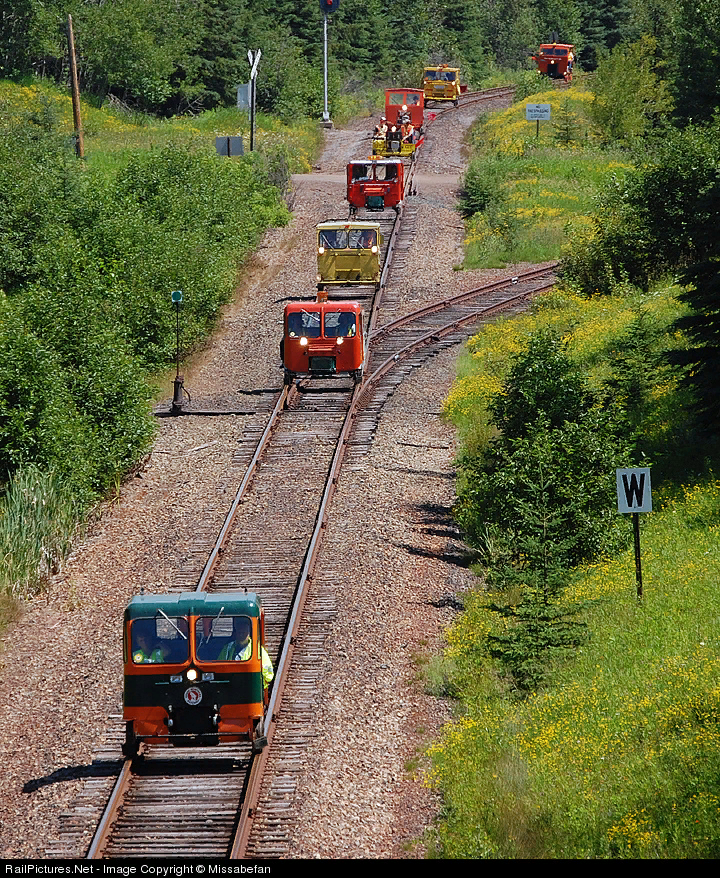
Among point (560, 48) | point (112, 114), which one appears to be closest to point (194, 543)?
point (112, 114)

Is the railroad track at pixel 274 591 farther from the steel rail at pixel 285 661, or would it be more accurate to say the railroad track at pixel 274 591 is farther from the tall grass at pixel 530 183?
the tall grass at pixel 530 183

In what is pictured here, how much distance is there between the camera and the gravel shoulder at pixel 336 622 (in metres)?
13.5

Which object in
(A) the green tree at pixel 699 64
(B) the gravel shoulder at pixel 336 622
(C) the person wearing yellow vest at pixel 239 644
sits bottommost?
(B) the gravel shoulder at pixel 336 622

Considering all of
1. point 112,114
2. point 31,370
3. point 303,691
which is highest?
point 112,114

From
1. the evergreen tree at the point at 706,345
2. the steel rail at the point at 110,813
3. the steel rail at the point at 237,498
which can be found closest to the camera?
the steel rail at the point at 110,813

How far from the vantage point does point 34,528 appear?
21094 mm

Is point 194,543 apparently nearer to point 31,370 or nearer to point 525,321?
point 31,370

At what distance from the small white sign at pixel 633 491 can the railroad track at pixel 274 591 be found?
4495 millimetres

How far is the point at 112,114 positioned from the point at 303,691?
5548 centimetres

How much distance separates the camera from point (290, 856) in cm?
1237

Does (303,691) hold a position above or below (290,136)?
below

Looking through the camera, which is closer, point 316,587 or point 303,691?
point 303,691

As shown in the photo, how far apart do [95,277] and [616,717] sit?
2334cm

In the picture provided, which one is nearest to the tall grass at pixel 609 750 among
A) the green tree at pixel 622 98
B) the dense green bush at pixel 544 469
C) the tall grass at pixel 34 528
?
the dense green bush at pixel 544 469
